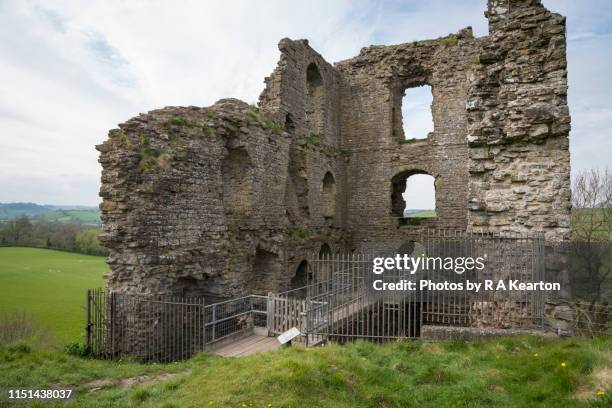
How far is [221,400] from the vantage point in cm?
500

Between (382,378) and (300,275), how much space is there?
36.3 feet

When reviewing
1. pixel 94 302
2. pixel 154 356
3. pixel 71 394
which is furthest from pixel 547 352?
pixel 94 302

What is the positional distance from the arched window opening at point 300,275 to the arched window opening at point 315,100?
5655 mm

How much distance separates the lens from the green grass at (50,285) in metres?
19.7

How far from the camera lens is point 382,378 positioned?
585cm

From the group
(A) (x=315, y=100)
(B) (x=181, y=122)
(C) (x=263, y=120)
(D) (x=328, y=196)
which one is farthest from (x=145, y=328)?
(A) (x=315, y=100)

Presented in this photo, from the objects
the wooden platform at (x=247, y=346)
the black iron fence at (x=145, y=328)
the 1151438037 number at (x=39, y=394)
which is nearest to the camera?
the 1151438037 number at (x=39, y=394)

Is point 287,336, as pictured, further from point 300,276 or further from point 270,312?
point 300,276

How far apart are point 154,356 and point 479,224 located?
306 inches

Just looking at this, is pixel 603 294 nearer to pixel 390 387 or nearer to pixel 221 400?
pixel 390 387

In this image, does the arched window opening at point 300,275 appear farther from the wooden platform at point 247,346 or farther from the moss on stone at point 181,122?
the moss on stone at point 181,122

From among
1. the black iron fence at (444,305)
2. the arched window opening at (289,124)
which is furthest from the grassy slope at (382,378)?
the arched window opening at (289,124)

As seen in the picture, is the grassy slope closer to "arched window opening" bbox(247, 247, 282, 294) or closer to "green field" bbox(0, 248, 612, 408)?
"green field" bbox(0, 248, 612, 408)

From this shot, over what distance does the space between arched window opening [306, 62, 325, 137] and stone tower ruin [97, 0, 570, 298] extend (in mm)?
66
